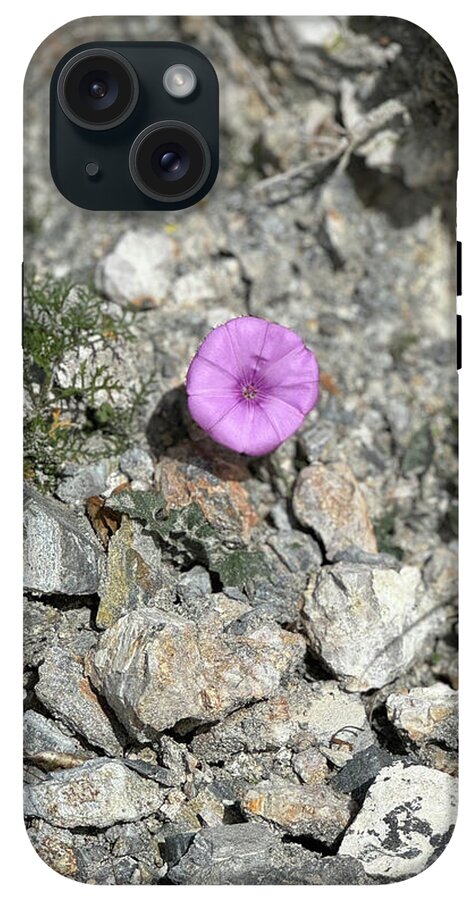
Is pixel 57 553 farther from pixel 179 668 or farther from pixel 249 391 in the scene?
pixel 249 391

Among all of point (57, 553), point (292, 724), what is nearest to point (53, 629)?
point (57, 553)

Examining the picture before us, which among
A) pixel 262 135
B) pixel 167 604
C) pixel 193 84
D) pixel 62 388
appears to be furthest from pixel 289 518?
pixel 262 135

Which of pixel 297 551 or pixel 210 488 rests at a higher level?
pixel 210 488

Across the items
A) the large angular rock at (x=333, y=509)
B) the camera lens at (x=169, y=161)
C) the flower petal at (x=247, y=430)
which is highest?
the camera lens at (x=169, y=161)

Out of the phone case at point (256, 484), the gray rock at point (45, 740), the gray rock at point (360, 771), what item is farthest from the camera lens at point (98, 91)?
the gray rock at point (360, 771)

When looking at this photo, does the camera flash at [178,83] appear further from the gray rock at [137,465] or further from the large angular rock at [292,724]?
the large angular rock at [292,724]

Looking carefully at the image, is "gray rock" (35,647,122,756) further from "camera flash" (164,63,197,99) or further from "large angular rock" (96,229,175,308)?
"camera flash" (164,63,197,99)
